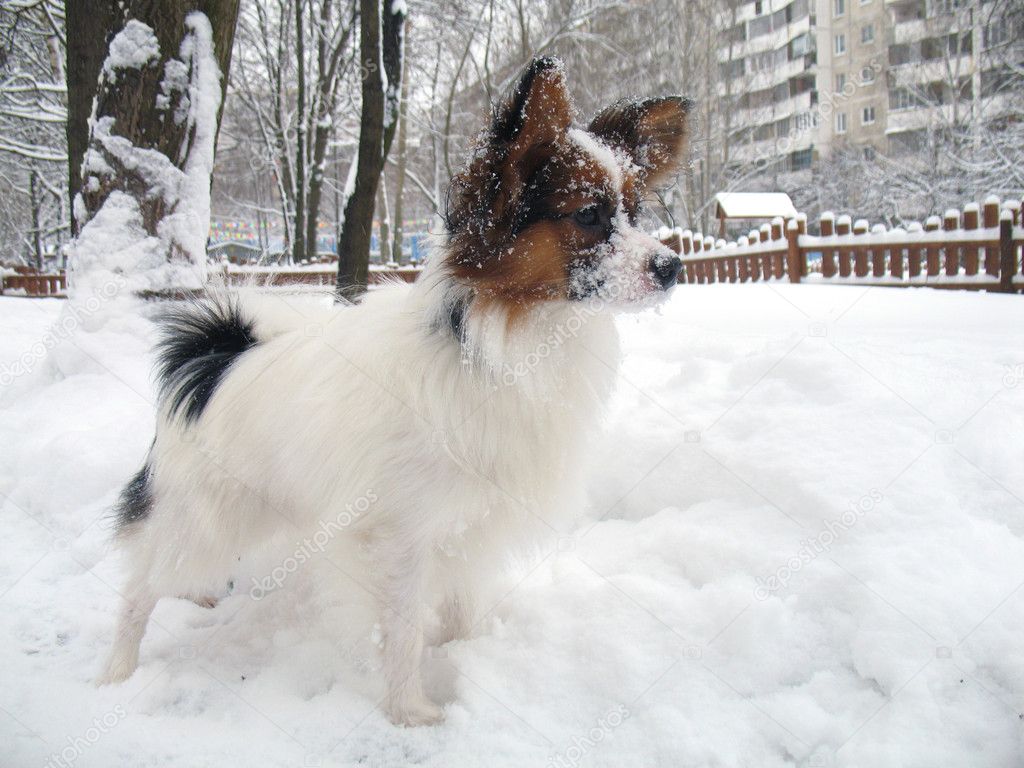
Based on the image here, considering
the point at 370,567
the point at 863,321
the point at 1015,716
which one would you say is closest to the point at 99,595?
the point at 370,567

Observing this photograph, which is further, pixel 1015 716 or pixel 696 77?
pixel 696 77

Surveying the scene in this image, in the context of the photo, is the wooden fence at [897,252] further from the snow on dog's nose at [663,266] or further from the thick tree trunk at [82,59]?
the snow on dog's nose at [663,266]

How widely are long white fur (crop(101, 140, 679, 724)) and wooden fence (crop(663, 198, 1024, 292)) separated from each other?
6.15 metres

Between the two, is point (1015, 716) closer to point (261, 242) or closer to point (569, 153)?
point (569, 153)

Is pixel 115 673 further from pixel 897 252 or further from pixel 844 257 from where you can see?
pixel 844 257

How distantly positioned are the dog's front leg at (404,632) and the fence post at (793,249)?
40.1 feet

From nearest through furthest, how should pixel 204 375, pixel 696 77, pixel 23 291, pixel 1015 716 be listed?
pixel 1015 716, pixel 204 375, pixel 23 291, pixel 696 77

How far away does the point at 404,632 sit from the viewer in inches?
88.5

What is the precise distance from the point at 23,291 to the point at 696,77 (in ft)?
83.9

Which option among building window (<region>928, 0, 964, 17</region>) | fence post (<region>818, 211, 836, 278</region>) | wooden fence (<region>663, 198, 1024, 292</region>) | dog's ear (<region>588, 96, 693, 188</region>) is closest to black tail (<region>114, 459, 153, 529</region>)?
dog's ear (<region>588, 96, 693, 188</region>)

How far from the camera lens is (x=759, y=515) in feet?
9.57

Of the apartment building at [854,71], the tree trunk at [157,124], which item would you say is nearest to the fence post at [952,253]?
the tree trunk at [157,124]

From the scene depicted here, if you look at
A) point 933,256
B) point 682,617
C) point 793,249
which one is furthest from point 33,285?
point 933,256

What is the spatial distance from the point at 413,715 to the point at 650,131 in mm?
2336
